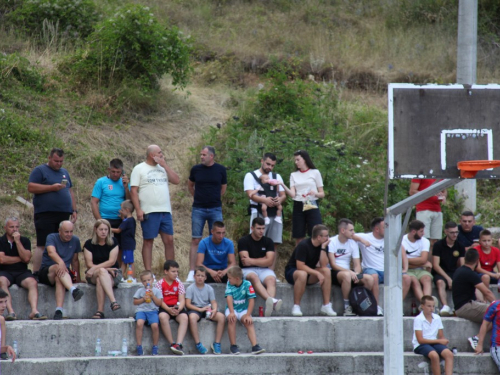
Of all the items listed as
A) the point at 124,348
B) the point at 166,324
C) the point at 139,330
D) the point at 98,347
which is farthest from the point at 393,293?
the point at 98,347

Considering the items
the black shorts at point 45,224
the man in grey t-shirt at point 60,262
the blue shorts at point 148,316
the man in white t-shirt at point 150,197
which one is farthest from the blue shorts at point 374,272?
the black shorts at point 45,224

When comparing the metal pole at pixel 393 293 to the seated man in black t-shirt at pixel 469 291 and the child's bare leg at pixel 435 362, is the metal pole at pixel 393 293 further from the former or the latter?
the seated man in black t-shirt at pixel 469 291

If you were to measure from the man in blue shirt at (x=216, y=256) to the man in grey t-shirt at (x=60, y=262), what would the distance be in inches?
66.0

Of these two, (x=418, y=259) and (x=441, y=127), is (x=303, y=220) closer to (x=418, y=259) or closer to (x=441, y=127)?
(x=418, y=259)

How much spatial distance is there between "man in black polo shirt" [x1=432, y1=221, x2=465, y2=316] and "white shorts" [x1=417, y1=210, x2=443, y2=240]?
42 cm

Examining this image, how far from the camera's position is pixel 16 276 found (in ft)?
30.3

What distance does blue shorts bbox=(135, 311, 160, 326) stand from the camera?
886 centimetres

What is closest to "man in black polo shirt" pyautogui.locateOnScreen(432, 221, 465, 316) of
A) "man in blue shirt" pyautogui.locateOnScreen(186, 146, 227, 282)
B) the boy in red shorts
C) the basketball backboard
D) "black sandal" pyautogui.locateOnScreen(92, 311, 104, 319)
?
the basketball backboard

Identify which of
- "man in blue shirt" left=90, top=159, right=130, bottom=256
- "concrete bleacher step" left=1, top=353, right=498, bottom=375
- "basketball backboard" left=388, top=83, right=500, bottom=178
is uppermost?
"basketball backboard" left=388, top=83, right=500, bottom=178

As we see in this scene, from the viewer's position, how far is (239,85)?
1703 centimetres

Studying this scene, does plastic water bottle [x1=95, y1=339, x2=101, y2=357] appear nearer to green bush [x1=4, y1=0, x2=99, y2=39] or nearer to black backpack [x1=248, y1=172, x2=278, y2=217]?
black backpack [x1=248, y1=172, x2=278, y2=217]

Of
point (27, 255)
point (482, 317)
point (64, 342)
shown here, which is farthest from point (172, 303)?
point (482, 317)

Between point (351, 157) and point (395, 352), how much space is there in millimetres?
5804

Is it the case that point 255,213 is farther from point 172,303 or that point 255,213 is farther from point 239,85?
point 239,85
